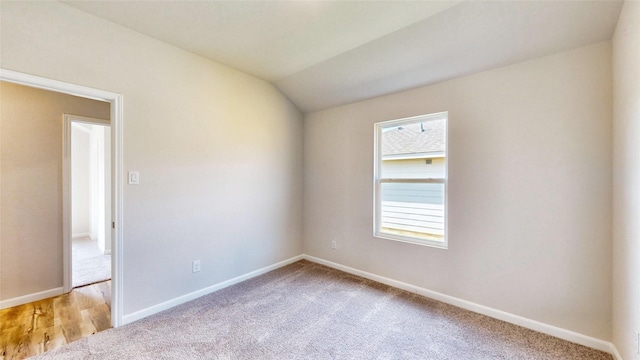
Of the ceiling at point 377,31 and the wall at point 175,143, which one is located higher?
the ceiling at point 377,31

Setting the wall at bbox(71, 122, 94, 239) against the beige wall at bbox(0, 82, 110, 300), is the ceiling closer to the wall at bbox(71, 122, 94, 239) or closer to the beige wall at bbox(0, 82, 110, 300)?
the beige wall at bbox(0, 82, 110, 300)

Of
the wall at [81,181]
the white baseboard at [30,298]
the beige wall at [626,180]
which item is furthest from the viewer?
the wall at [81,181]

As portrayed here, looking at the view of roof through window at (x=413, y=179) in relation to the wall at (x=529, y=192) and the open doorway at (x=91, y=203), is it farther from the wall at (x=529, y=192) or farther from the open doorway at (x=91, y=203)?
the open doorway at (x=91, y=203)

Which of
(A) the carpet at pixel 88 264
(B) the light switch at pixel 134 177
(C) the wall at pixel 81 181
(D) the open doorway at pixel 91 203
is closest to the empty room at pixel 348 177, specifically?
(B) the light switch at pixel 134 177

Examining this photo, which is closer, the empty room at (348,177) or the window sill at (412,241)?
the empty room at (348,177)

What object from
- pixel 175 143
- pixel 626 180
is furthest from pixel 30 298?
pixel 626 180

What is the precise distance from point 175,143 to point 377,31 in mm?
2248

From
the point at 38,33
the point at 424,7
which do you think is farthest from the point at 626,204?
the point at 38,33

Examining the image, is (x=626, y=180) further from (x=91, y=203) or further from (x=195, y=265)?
(x=91, y=203)

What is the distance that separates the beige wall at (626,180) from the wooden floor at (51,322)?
392 cm

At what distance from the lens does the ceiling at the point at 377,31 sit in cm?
183

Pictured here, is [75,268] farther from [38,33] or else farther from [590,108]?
[590,108]

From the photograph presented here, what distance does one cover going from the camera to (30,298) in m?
2.61

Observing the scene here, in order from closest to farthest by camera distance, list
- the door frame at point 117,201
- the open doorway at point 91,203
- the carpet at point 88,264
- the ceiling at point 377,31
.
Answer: the ceiling at point 377,31
the door frame at point 117,201
the carpet at point 88,264
the open doorway at point 91,203
